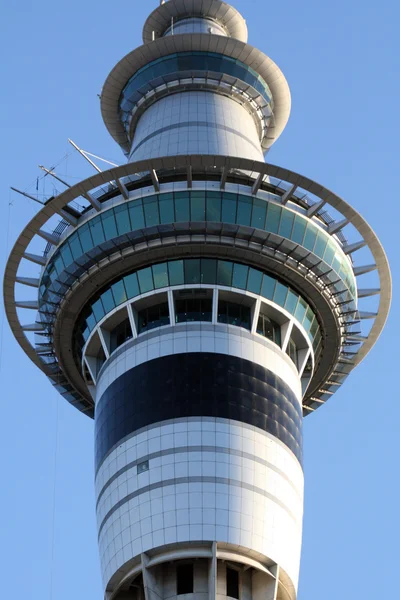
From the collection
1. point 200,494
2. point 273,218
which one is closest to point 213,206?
point 273,218

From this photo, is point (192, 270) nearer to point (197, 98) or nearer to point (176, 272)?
point (176, 272)

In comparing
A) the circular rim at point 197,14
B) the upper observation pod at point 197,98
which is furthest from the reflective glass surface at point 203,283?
the circular rim at point 197,14

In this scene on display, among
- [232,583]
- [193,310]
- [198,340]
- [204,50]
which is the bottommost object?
[232,583]

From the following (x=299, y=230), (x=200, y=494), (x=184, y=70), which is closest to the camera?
(x=200, y=494)

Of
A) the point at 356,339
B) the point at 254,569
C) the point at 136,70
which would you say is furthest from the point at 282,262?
the point at 136,70

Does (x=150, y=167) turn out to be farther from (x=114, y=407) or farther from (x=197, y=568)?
(x=197, y=568)

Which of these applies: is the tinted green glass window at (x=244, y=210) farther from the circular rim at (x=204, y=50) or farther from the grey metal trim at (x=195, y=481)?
the circular rim at (x=204, y=50)
